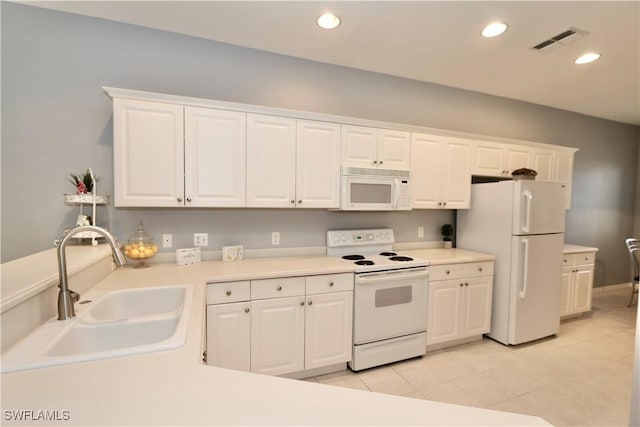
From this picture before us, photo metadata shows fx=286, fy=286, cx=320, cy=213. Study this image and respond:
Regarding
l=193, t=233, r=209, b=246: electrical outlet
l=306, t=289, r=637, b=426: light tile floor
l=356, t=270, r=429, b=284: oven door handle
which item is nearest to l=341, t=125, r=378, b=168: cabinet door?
l=356, t=270, r=429, b=284: oven door handle

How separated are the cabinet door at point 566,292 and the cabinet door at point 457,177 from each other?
1596 millimetres

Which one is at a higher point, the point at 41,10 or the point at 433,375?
the point at 41,10

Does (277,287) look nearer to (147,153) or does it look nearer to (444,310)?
(147,153)

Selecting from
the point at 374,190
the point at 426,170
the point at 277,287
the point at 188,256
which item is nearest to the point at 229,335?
the point at 277,287

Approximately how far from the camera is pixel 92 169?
7.29 ft

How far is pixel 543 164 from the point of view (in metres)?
3.59

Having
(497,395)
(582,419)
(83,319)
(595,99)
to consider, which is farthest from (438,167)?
(83,319)

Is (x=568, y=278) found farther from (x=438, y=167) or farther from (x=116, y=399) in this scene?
(x=116, y=399)

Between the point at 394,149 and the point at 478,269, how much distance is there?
149cm

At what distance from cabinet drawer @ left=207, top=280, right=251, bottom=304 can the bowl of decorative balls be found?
0.61m

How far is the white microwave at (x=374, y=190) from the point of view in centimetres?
261

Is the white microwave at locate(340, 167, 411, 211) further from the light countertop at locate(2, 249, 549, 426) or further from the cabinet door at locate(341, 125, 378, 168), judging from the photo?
the light countertop at locate(2, 249, 549, 426)

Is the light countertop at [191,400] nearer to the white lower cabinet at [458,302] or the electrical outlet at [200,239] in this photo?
the electrical outlet at [200,239]

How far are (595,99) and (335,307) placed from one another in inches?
175
